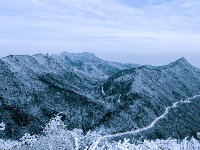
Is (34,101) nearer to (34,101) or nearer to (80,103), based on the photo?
(34,101)

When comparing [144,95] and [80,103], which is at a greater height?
[144,95]

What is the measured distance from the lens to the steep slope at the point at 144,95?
56.1 meters

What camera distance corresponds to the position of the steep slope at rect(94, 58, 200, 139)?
56091 mm

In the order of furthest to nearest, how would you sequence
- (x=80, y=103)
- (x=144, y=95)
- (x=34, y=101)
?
(x=80, y=103) → (x=144, y=95) → (x=34, y=101)

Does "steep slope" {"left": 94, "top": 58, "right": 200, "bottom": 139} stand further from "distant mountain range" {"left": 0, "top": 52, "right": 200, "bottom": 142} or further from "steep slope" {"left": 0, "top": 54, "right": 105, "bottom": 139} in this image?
"steep slope" {"left": 0, "top": 54, "right": 105, "bottom": 139}

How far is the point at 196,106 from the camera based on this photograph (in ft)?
275

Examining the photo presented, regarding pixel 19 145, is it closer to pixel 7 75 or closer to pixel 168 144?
pixel 168 144

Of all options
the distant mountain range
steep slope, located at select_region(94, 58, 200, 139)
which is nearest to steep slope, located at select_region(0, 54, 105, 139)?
the distant mountain range

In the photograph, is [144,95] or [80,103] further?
[80,103]

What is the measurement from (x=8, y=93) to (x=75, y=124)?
3651 centimetres

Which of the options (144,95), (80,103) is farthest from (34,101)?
(144,95)

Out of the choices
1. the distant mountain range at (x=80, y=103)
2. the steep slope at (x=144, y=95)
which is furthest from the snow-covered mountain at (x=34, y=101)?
the steep slope at (x=144, y=95)

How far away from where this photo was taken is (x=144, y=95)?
246ft

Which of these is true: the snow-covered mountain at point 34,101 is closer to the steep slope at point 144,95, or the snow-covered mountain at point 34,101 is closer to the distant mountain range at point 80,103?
the distant mountain range at point 80,103
